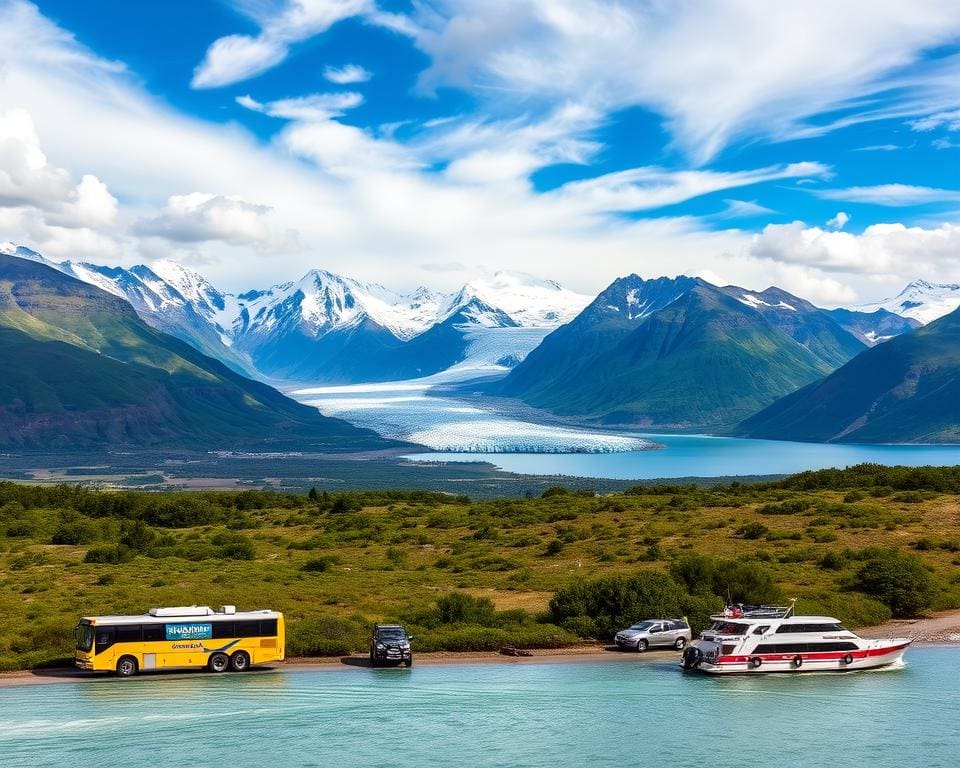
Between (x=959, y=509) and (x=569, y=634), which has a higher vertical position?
(x=959, y=509)

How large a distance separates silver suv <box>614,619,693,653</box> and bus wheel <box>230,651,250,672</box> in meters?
20.3

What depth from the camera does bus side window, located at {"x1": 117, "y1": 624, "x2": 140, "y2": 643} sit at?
4794 centimetres

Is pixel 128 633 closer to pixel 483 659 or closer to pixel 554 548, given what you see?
pixel 483 659

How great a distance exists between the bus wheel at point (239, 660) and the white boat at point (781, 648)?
2221 cm

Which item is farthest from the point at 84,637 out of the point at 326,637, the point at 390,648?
the point at 390,648

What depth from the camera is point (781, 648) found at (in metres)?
51.1

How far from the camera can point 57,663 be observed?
5106 centimetres

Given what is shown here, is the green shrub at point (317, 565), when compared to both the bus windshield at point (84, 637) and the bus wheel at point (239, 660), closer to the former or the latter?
the bus wheel at point (239, 660)

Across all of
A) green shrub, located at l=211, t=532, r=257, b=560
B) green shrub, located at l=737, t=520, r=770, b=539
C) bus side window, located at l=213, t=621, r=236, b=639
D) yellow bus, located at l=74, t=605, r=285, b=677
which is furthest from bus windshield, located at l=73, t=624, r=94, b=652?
green shrub, located at l=737, t=520, r=770, b=539

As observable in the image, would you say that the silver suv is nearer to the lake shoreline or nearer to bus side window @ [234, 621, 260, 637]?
the lake shoreline

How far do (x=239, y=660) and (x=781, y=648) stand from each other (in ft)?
89.5

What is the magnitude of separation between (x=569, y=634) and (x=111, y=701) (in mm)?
25276

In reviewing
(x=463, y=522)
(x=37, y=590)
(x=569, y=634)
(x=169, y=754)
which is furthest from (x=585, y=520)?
(x=169, y=754)

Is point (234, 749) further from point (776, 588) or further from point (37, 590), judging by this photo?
point (776, 588)
